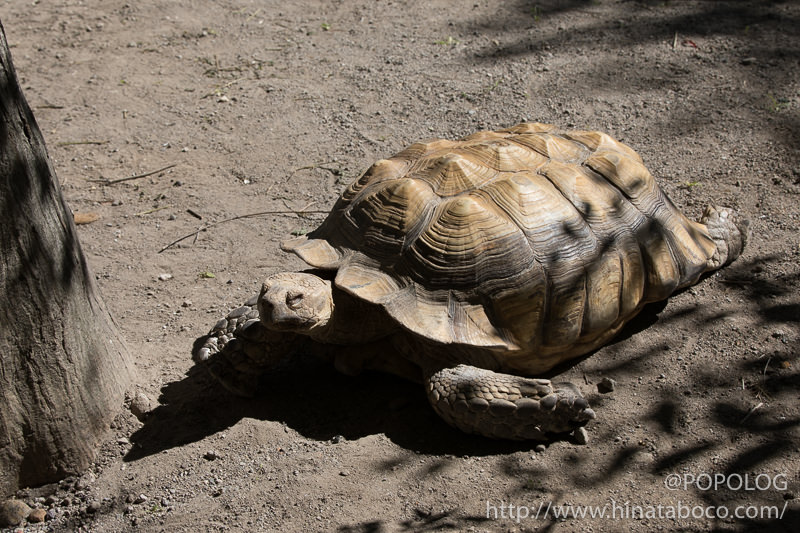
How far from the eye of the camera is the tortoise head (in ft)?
9.84

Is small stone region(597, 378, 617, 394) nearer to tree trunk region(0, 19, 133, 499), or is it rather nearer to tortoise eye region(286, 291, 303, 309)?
tortoise eye region(286, 291, 303, 309)

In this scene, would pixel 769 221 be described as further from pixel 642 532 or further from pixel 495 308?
pixel 642 532

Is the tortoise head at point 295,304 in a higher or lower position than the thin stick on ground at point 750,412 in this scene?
higher

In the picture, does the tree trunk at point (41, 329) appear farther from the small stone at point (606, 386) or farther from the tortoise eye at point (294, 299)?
the small stone at point (606, 386)

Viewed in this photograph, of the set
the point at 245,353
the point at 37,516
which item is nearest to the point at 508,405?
the point at 245,353

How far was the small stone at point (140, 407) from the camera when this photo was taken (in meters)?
3.28

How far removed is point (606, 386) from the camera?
3.25 meters

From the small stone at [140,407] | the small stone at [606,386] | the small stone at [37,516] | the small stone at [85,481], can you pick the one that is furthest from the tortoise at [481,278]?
the small stone at [37,516]

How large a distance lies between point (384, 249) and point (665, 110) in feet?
9.82

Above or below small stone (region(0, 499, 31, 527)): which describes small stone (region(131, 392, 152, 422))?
above

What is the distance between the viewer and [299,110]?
5684mm

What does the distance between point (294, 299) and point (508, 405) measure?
0.97 meters

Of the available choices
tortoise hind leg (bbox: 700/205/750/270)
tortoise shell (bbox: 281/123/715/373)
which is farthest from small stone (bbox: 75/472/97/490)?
tortoise hind leg (bbox: 700/205/750/270)

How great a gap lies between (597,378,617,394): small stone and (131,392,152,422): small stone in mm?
2022
